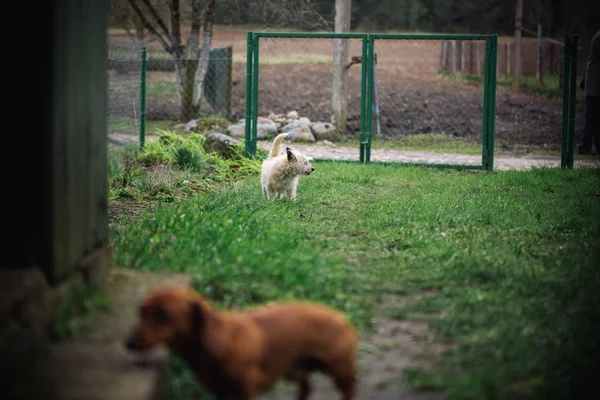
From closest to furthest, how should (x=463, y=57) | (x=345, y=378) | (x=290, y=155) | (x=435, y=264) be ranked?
1. (x=345, y=378)
2. (x=435, y=264)
3. (x=290, y=155)
4. (x=463, y=57)

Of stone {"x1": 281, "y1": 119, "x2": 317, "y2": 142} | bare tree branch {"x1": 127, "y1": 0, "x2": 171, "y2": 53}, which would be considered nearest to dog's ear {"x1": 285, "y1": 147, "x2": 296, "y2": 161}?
stone {"x1": 281, "y1": 119, "x2": 317, "y2": 142}

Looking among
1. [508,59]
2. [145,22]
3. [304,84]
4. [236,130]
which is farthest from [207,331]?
[508,59]

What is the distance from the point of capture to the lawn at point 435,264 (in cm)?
422

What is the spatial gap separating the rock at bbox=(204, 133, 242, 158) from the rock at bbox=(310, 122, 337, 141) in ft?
11.9

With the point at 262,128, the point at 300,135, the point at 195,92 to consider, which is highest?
the point at 195,92

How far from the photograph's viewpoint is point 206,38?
1833 centimetres

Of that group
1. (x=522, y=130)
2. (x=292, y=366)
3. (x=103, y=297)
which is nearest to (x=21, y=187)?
(x=103, y=297)

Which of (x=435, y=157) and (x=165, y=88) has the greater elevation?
(x=165, y=88)

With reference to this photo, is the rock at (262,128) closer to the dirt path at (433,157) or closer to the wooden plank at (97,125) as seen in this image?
the dirt path at (433,157)

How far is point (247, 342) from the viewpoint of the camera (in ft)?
10.8

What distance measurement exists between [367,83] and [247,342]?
34.4 ft

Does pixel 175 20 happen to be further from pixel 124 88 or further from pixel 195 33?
pixel 124 88

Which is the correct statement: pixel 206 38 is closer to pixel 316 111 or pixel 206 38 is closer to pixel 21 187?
pixel 316 111

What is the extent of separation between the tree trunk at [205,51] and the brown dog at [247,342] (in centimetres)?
1494
